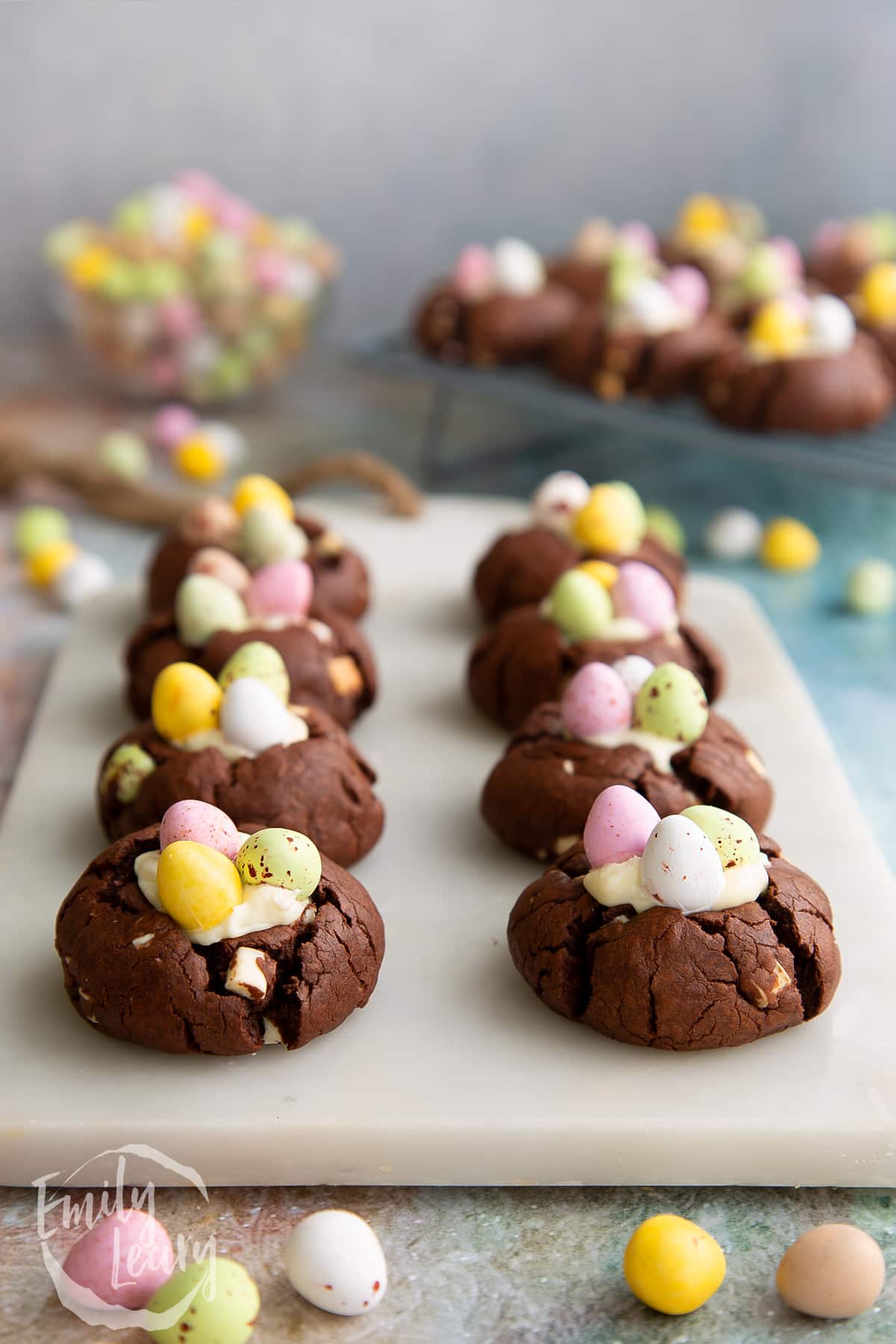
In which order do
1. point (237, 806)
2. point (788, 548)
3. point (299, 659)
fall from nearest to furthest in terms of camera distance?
point (237, 806), point (299, 659), point (788, 548)

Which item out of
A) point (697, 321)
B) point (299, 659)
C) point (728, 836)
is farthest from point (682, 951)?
point (697, 321)

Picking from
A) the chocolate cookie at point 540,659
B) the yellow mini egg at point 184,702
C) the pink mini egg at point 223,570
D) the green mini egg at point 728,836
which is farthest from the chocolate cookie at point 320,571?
the green mini egg at point 728,836

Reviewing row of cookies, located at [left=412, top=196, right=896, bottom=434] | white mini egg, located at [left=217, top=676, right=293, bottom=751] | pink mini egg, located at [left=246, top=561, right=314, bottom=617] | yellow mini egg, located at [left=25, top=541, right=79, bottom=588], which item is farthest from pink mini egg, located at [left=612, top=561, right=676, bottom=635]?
yellow mini egg, located at [left=25, top=541, right=79, bottom=588]

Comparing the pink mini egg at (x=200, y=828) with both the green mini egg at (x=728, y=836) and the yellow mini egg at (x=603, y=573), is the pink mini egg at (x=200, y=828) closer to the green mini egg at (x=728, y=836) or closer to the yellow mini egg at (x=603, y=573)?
the green mini egg at (x=728, y=836)

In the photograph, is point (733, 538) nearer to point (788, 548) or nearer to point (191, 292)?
point (788, 548)

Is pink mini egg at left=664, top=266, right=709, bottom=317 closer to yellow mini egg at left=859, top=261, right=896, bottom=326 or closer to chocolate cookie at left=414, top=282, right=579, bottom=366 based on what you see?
chocolate cookie at left=414, top=282, right=579, bottom=366

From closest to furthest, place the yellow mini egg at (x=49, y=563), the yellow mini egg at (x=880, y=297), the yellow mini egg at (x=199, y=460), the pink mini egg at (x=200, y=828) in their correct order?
the pink mini egg at (x=200, y=828) → the yellow mini egg at (x=49, y=563) → the yellow mini egg at (x=880, y=297) → the yellow mini egg at (x=199, y=460)
